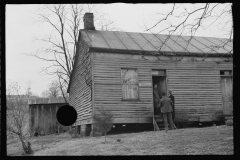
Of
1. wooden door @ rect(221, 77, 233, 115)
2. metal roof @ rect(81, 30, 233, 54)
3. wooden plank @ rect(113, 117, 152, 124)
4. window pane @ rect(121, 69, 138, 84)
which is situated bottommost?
wooden plank @ rect(113, 117, 152, 124)

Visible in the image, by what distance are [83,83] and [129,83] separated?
10.7 ft

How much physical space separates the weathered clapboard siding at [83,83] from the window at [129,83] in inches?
73.8

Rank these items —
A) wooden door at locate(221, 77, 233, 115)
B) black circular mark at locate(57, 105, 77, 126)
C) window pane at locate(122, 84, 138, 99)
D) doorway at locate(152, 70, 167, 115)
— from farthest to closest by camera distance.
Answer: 1. wooden door at locate(221, 77, 233, 115)
2. doorway at locate(152, 70, 167, 115)
3. window pane at locate(122, 84, 138, 99)
4. black circular mark at locate(57, 105, 77, 126)

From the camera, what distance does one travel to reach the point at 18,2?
2.53 m

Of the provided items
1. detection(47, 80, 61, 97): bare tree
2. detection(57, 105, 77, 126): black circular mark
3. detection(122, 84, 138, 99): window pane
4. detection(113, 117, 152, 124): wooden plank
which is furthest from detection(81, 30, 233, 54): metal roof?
detection(47, 80, 61, 97): bare tree

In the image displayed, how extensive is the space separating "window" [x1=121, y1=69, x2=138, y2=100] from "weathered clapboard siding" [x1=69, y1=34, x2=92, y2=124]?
1.87 m

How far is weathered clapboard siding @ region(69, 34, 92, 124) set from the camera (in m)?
15.6

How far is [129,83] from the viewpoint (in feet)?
51.2

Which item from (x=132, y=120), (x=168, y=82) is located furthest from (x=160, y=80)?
A: (x=132, y=120)

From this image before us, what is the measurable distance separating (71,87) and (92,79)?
298 inches

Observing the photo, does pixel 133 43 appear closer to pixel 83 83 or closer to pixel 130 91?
pixel 130 91

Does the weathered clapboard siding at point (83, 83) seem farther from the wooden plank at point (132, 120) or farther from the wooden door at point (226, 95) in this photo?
the wooden door at point (226, 95)

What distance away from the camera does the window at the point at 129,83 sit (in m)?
15.4

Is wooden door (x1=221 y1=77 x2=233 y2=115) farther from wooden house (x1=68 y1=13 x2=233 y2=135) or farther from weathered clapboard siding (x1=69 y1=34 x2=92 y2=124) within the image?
weathered clapboard siding (x1=69 y1=34 x2=92 y2=124)
